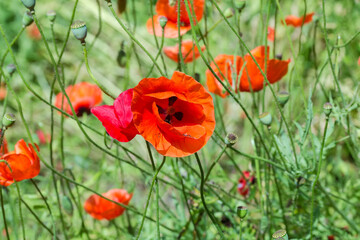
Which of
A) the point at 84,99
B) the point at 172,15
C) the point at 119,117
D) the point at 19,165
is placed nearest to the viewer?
the point at 119,117

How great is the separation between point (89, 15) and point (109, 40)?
0.18m

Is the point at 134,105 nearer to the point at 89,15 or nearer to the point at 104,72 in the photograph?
the point at 104,72

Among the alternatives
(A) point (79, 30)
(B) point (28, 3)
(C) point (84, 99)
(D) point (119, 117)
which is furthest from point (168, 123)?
(C) point (84, 99)

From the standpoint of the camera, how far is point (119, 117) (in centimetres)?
88

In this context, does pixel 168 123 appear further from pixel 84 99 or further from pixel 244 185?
pixel 84 99

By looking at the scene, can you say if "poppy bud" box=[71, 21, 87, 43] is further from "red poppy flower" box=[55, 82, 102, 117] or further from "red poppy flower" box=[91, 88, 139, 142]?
"red poppy flower" box=[55, 82, 102, 117]

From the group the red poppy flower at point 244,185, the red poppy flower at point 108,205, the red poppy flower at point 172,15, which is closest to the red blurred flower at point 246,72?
the red poppy flower at point 172,15

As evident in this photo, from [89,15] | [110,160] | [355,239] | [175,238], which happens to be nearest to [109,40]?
[89,15]

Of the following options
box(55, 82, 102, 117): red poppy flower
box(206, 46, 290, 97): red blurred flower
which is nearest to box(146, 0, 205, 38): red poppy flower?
box(206, 46, 290, 97): red blurred flower

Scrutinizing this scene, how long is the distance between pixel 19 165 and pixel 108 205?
1.07 ft

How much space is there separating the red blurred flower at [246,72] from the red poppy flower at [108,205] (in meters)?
0.37

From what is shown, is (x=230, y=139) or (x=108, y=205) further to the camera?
(x=108, y=205)

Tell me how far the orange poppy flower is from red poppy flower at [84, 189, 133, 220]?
1.42 ft

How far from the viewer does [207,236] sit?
50.4 inches
